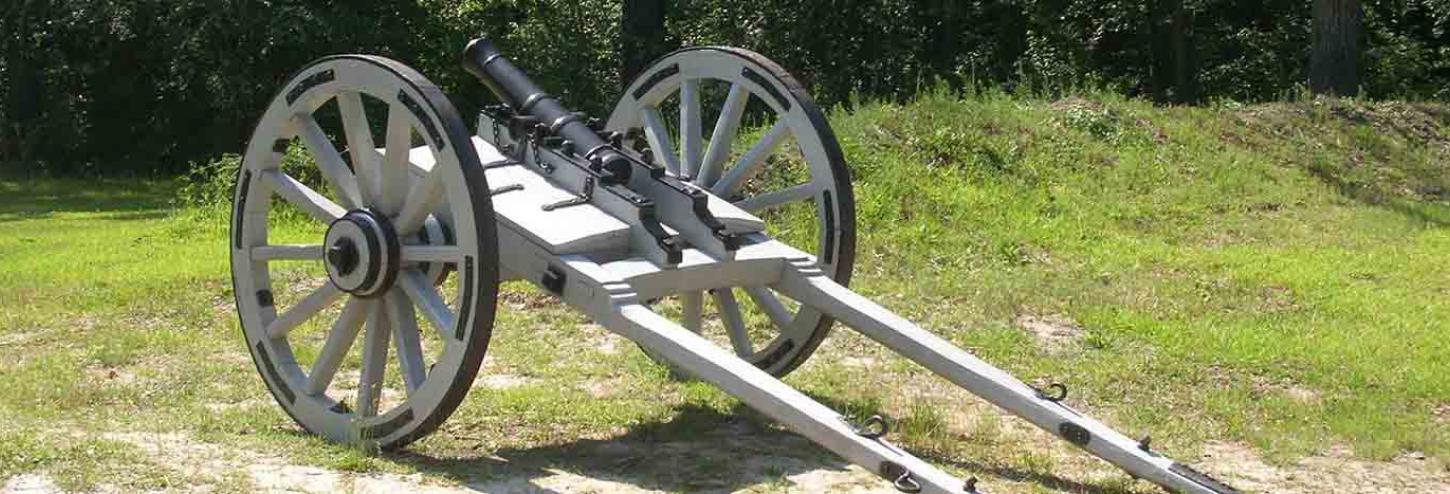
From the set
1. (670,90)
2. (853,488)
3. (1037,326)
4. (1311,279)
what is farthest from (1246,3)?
(853,488)

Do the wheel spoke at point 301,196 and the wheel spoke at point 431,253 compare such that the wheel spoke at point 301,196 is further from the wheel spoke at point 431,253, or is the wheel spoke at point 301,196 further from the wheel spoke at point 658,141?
the wheel spoke at point 658,141

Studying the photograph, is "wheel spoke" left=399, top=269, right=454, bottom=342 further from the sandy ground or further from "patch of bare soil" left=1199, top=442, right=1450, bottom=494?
"patch of bare soil" left=1199, top=442, right=1450, bottom=494

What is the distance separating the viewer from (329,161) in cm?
678

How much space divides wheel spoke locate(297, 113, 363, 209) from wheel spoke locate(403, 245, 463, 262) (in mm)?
455

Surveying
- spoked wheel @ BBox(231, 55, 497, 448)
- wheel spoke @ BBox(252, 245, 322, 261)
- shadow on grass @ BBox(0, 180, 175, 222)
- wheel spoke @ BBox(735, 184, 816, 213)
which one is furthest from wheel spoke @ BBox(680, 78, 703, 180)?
shadow on grass @ BBox(0, 180, 175, 222)

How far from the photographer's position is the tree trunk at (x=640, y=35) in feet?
70.7

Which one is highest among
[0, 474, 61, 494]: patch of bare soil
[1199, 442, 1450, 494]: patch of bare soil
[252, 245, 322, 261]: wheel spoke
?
[252, 245, 322, 261]: wheel spoke

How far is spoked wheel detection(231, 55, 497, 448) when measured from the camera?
19.4ft

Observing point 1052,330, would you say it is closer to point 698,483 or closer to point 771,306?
point 771,306

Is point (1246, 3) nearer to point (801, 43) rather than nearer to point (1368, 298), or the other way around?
point (801, 43)

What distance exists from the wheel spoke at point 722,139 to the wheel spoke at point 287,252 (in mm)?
1576

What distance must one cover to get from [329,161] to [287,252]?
0.39 m

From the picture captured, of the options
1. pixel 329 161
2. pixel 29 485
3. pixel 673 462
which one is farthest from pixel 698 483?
pixel 29 485

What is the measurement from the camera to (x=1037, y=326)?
9.09 m
